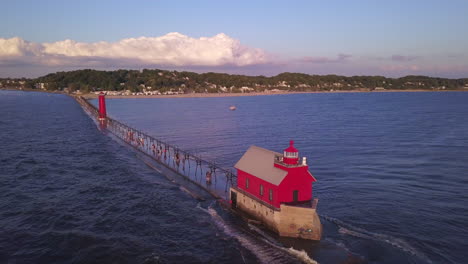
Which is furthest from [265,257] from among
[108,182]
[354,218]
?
[108,182]

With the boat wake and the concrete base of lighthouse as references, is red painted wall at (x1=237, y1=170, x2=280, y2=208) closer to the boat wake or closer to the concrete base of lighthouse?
the concrete base of lighthouse

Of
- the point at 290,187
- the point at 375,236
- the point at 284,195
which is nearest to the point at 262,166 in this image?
the point at 290,187


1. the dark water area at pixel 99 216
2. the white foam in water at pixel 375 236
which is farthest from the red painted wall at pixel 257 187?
the white foam in water at pixel 375 236

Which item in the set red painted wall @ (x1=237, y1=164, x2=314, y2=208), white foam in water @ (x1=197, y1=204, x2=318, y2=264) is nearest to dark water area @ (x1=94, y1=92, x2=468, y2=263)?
white foam in water @ (x1=197, y1=204, x2=318, y2=264)

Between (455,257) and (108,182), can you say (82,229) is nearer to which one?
(108,182)

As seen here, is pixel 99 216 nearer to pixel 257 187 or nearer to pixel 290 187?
pixel 257 187

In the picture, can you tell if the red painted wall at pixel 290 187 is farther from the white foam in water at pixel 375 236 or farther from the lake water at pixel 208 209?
the white foam in water at pixel 375 236
